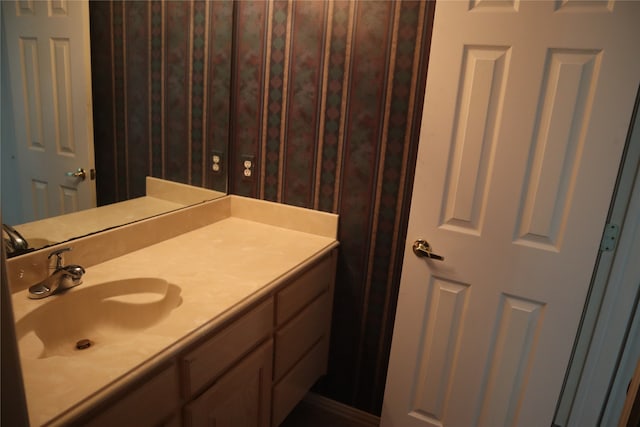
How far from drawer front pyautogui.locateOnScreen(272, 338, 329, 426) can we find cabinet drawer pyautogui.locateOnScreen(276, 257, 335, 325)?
275mm

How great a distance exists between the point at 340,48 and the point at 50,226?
49.2 inches

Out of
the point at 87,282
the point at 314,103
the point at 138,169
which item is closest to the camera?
the point at 87,282

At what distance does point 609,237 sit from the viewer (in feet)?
4.83

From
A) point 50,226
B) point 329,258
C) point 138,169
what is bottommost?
point 329,258

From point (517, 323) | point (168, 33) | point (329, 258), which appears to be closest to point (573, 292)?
point (517, 323)

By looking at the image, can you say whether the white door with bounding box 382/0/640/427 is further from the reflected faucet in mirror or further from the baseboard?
the reflected faucet in mirror

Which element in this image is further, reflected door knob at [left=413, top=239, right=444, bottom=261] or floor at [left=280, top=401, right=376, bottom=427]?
floor at [left=280, top=401, right=376, bottom=427]

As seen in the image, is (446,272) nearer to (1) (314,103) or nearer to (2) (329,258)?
(2) (329,258)

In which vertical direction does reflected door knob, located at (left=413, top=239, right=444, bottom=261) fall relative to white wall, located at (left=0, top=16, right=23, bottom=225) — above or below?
below

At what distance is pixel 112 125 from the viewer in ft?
5.35

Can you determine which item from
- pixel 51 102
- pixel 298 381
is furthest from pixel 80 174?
pixel 298 381

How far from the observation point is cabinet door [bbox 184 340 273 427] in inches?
47.5

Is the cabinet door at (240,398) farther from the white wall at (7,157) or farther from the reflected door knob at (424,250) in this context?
the white wall at (7,157)

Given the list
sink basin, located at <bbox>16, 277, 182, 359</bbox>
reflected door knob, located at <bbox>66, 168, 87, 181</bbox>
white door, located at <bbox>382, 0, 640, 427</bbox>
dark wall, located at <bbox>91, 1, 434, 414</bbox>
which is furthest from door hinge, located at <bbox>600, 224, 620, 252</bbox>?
reflected door knob, located at <bbox>66, 168, 87, 181</bbox>
